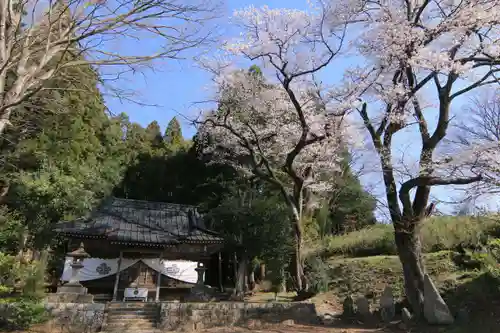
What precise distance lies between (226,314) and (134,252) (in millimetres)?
4517

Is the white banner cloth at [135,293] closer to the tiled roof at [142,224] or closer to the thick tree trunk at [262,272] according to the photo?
the tiled roof at [142,224]

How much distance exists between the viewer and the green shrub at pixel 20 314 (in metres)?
8.28

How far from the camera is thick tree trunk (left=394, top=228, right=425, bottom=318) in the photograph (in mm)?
8156

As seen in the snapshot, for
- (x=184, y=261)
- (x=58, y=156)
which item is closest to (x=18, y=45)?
(x=184, y=261)

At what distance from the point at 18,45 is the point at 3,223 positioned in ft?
38.6

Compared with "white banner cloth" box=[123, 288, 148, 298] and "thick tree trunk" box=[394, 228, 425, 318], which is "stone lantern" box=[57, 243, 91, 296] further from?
"thick tree trunk" box=[394, 228, 425, 318]

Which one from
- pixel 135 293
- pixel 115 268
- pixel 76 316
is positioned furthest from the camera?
pixel 115 268

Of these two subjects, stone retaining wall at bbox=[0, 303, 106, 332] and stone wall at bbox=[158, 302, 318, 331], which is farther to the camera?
stone wall at bbox=[158, 302, 318, 331]

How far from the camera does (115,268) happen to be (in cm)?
1248

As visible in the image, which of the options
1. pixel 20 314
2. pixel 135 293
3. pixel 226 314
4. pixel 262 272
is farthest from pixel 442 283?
pixel 20 314

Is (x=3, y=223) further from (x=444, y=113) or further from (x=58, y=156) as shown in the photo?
(x=444, y=113)

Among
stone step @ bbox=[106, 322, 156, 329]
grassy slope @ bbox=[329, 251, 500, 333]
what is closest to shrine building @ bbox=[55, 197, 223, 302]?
stone step @ bbox=[106, 322, 156, 329]

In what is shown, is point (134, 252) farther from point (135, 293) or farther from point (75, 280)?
point (75, 280)

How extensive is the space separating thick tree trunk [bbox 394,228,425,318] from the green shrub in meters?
8.62
